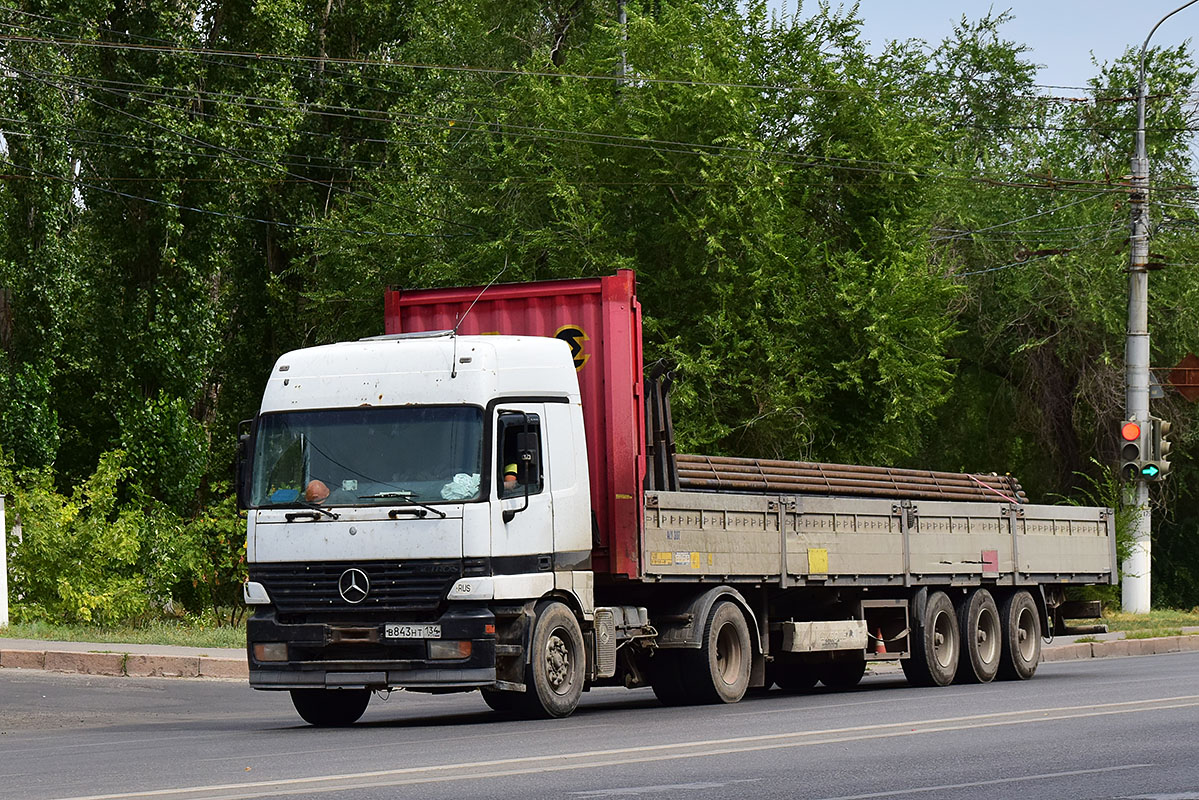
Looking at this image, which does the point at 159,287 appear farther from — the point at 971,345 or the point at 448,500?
the point at 448,500

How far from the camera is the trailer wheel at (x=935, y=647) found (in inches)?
764

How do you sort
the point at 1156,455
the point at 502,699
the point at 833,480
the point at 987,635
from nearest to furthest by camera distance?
the point at 502,699
the point at 833,480
the point at 987,635
the point at 1156,455

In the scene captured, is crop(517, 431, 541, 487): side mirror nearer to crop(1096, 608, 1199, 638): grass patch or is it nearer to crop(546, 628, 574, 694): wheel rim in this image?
crop(546, 628, 574, 694): wheel rim

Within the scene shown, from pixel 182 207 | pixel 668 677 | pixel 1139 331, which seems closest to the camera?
pixel 668 677

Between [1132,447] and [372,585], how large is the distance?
17227 millimetres

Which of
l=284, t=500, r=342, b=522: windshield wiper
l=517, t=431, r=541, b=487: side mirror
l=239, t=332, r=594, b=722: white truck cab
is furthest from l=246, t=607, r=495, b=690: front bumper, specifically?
l=517, t=431, r=541, b=487: side mirror

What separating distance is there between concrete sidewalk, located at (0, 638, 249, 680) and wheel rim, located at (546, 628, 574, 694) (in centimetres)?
665

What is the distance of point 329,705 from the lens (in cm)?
1552

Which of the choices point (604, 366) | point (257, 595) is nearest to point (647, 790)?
point (257, 595)

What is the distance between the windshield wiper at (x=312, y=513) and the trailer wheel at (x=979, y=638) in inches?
334

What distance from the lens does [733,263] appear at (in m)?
29.9

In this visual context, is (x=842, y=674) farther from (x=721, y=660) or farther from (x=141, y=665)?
(x=141, y=665)

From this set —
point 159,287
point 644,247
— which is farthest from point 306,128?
point 644,247

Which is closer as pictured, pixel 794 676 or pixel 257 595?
pixel 257 595
